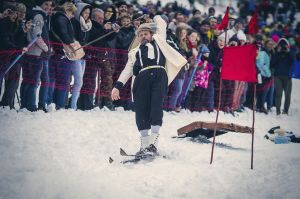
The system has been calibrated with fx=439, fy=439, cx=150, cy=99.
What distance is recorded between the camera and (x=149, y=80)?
6.14 metres

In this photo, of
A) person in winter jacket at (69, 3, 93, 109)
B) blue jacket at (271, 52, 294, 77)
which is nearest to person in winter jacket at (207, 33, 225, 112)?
blue jacket at (271, 52, 294, 77)

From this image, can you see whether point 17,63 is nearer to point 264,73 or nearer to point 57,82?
point 57,82

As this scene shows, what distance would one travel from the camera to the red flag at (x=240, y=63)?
5.98 metres

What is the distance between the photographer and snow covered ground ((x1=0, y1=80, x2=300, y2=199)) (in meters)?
4.66

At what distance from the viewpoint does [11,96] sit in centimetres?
803

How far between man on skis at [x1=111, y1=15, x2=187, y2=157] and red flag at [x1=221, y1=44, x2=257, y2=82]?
0.71 m

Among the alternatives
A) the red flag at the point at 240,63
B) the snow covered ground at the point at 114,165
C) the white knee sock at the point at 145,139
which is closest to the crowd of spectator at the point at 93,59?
the red flag at the point at 240,63

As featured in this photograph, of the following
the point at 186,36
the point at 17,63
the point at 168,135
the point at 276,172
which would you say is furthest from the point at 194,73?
the point at 276,172

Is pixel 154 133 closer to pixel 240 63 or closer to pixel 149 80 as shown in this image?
pixel 149 80

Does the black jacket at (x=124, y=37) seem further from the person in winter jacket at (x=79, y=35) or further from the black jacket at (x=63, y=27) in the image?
the black jacket at (x=63, y=27)

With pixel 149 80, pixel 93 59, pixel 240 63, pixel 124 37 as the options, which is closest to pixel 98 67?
pixel 93 59

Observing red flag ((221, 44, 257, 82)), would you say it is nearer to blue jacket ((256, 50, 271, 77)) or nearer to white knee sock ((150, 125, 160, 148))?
white knee sock ((150, 125, 160, 148))

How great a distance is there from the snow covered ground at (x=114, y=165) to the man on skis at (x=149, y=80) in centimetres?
48

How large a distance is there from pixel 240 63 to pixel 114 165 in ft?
7.31
